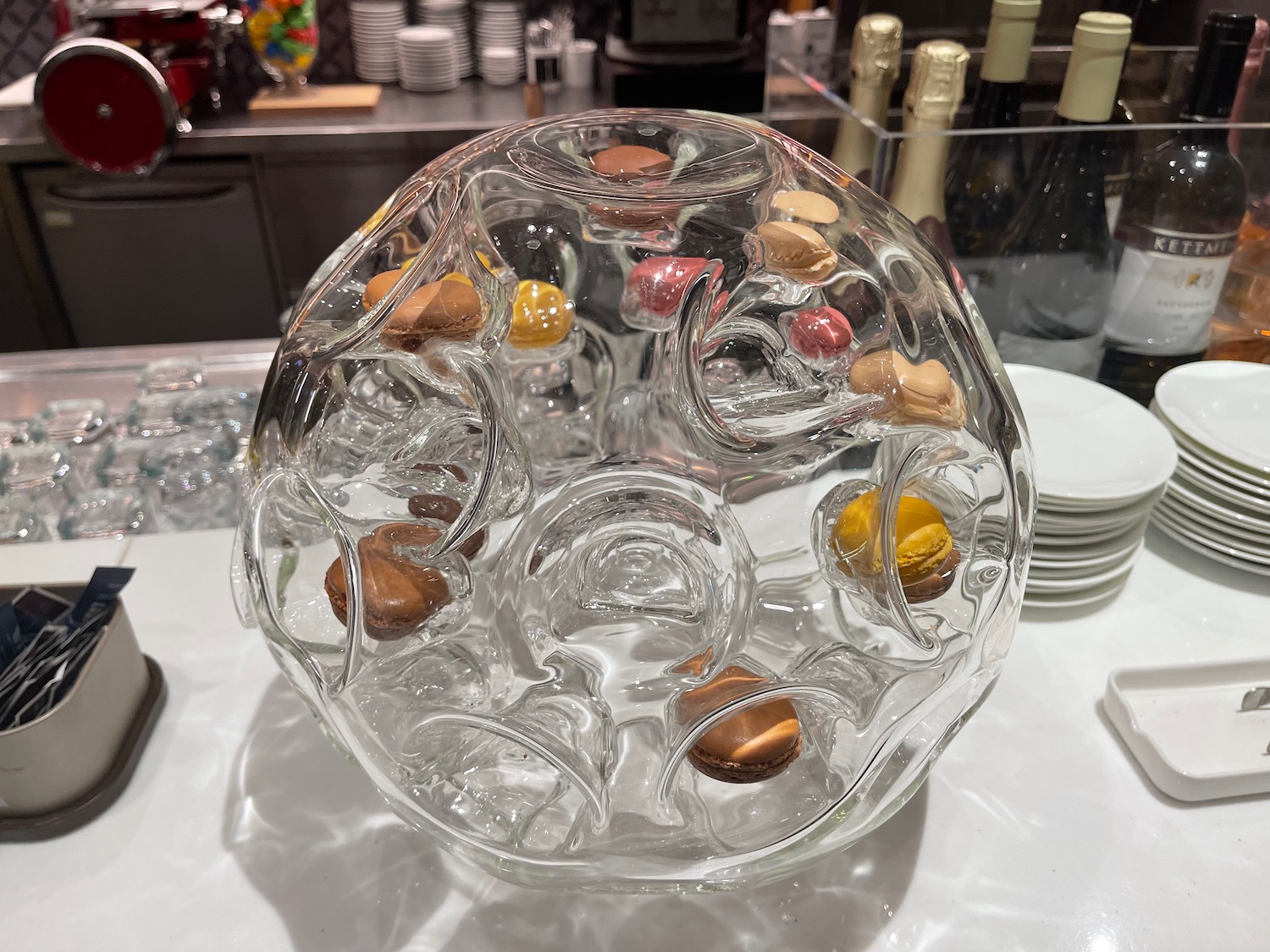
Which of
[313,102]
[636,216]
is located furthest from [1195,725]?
[313,102]

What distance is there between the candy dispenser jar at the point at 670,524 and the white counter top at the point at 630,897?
0.05 m

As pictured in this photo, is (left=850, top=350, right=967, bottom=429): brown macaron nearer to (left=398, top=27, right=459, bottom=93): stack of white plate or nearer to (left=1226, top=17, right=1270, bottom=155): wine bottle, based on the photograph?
(left=1226, top=17, right=1270, bottom=155): wine bottle

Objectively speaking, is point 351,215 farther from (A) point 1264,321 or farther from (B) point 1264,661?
(B) point 1264,661

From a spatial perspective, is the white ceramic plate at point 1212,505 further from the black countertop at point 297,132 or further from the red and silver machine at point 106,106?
the black countertop at point 297,132

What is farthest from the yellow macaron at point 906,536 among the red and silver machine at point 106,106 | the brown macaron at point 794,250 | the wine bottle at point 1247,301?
the red and silver machine at point 106,106

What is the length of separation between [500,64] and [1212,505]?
202 cm

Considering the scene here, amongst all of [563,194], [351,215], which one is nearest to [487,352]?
[563,194]

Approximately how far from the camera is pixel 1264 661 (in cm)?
60

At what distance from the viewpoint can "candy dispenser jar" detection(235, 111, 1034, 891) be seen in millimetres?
448

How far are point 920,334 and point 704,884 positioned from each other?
0.29m

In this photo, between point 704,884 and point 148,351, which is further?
point 148,351

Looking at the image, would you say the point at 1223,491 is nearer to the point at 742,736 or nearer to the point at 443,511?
the point at 742,736

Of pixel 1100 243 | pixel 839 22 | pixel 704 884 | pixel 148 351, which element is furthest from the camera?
pixel 839 22

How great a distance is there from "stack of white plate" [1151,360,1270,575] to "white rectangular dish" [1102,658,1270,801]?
113mm
